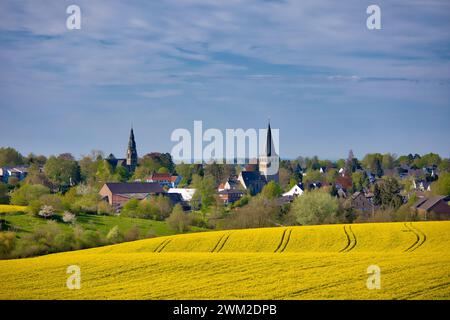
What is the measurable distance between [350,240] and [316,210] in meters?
21.3

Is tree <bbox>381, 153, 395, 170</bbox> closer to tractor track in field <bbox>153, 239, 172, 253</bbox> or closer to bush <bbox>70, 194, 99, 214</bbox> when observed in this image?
bush <bbox>70, 194, 99, 214</bbox>

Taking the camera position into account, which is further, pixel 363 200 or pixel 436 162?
pixel 436 162

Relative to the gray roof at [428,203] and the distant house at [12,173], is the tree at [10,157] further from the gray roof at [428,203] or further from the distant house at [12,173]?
the gray roof at [428,203]

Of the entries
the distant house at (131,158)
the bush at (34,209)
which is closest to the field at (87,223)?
the bush at (34,209)

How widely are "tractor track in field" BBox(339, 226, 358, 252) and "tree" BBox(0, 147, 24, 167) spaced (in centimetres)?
11357

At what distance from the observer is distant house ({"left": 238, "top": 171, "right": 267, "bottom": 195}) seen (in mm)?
123000

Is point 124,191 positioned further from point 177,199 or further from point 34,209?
point 34,209

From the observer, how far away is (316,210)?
56.0 metres

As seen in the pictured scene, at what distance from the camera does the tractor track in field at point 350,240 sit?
107 ft
